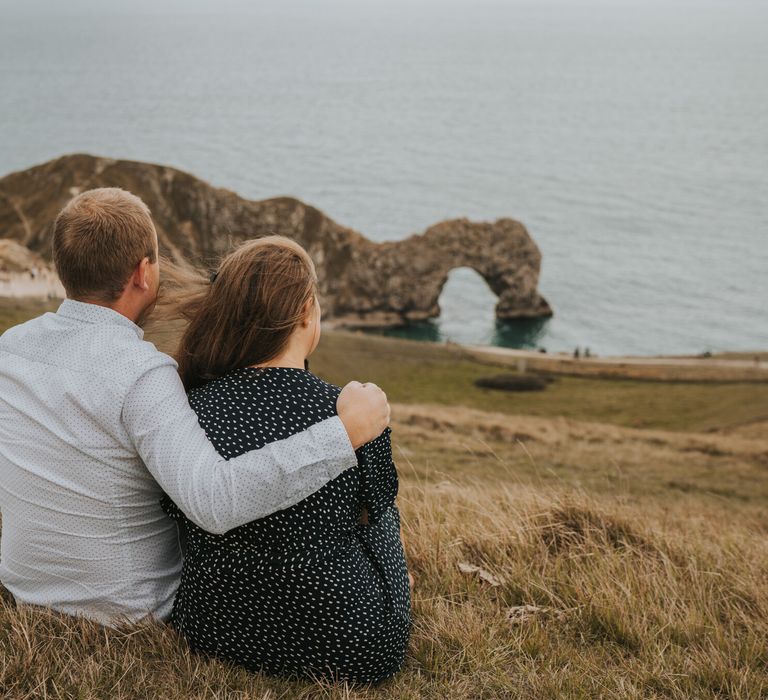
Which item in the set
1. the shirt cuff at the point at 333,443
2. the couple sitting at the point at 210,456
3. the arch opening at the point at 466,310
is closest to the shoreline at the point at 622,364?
the arch opening at the point at 466,310

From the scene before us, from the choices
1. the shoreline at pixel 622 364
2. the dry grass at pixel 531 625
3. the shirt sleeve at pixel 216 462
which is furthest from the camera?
the shoreline at pixel 622 364

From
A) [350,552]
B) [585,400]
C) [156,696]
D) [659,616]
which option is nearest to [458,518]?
[659,616]

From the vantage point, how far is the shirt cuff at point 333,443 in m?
2.83

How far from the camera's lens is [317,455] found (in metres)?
2.81

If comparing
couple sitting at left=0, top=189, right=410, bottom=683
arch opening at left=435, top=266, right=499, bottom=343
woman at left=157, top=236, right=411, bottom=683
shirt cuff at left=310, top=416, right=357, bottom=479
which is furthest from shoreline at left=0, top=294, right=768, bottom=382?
shirt cuff at left=310, top=416, right=357, bottom=479

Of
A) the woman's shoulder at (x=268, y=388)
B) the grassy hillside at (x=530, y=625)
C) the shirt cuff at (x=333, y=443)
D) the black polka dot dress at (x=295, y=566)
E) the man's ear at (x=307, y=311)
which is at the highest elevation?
the man's ear at (x=307, y=311)

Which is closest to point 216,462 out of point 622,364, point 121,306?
point 121,306

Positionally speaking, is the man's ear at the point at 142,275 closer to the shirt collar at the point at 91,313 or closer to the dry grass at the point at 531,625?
the shirt collar at the point at 91,313

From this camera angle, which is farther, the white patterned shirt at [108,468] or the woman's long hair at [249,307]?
the woman's long hair at [249,307]

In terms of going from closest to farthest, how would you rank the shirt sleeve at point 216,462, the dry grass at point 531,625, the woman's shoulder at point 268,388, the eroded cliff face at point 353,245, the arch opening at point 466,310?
the shirt sleeve at point 216,462 < the woman's shoulder at point 268,388 < the dry grass at point 531,625 < the arch opening at point 466,310 < the eroded cliff face at point 353,245

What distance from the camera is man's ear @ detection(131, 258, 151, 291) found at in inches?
122

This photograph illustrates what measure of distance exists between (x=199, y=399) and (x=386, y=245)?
308ft

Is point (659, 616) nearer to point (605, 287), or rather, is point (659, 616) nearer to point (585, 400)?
point (585, 400)

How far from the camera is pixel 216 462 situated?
2.76 m
